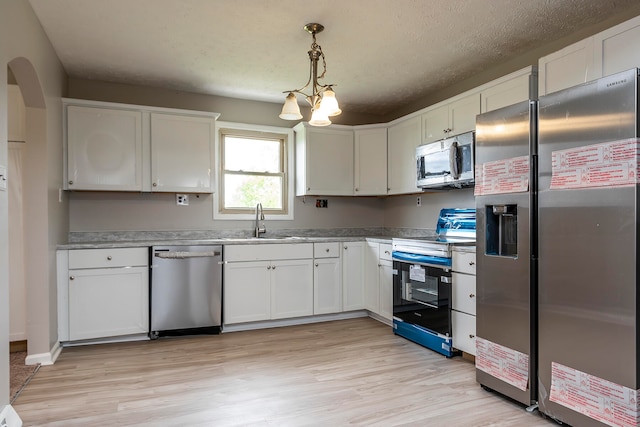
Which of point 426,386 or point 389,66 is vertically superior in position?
point 389,66

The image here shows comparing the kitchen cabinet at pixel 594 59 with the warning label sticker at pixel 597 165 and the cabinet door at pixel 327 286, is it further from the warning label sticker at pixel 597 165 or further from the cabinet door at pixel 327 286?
the cabinet door at pixel 327 286

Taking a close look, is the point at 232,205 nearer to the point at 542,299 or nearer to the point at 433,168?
the point at 433,168

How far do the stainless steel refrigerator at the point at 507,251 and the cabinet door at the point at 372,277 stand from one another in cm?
159

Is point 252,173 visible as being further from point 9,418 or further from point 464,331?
point 9,418

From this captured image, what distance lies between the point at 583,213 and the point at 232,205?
132 inches

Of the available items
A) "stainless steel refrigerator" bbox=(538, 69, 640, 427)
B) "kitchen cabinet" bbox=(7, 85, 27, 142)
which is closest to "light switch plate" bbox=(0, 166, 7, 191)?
"kitchen cabinet" bbox=(7, 85, 27, 142)

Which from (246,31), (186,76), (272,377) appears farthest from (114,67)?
(272,377)

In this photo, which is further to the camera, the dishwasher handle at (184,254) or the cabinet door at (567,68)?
the dishwasher handle at (184,254)

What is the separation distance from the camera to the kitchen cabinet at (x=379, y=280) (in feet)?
12.8

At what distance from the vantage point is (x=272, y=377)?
271cm

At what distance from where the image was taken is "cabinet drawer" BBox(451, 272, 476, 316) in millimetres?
2906

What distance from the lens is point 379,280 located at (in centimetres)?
406

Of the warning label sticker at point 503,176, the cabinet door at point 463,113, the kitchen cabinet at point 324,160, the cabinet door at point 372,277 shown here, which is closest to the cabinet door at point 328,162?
the kitchen cabinet at point 324,160

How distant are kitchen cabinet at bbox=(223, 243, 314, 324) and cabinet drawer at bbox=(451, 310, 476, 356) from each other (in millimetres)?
1520
